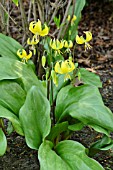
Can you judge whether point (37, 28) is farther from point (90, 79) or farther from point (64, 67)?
point (90, 79)

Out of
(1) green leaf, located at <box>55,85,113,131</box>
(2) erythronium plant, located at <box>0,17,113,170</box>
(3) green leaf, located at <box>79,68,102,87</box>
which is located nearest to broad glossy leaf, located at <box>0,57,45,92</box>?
(2) erythronium plant, located at <box>0,17,113,170</box>

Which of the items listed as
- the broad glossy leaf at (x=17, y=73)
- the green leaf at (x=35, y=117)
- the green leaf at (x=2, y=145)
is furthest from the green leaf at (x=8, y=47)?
the green leaf at (x=2, y=145)

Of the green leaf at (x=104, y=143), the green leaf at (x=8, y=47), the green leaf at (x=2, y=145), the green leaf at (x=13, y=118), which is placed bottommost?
the green leaf at (x=104, y=143)

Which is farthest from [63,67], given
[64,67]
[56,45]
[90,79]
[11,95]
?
[90,79]

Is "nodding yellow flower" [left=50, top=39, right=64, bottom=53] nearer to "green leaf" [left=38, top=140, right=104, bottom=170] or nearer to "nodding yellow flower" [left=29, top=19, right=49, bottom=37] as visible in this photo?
"nodding yellow flower" [left=29, top=19, right=49, bottom=37]

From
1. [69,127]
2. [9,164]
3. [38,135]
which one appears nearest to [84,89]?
[69,127]

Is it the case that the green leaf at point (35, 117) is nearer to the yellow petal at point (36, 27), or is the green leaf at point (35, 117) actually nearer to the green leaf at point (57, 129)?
the green leaf at point (57, 129)

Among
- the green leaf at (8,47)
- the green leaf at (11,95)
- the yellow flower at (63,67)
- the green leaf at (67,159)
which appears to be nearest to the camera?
the green leaf at (67,159)

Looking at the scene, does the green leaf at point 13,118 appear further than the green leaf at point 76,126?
No
